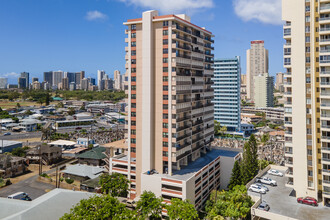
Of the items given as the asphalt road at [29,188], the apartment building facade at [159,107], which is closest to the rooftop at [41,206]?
the apartment building facade at [159,107]

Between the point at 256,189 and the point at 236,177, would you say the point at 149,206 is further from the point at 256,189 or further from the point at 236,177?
the point at 236,177

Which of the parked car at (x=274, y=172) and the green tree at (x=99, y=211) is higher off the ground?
the green tree at (x=99, y=211)

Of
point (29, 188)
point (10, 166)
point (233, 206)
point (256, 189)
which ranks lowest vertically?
point (29, 188)

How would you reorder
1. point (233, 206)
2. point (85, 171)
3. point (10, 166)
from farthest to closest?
point (10, 166)
point (85, 171)
point (233, 206)

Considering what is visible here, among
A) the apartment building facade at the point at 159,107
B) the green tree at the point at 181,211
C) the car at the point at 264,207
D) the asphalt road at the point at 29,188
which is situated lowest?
the asphalt road at the point at 29,188

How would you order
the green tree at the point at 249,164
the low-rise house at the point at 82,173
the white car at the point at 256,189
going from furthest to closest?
the low-rise house at the point at 82,173 → the green tree at the point at 249,164 → the white car at the point at 256,189

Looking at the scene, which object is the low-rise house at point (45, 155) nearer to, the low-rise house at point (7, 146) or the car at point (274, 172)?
the low-rise house at point (7, 146)

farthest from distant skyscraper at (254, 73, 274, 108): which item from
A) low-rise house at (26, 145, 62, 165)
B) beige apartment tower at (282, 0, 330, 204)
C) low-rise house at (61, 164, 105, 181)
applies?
low-rise house at (61, 164, 105, 181)

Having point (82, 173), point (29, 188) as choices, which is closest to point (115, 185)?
point (82, 173)
